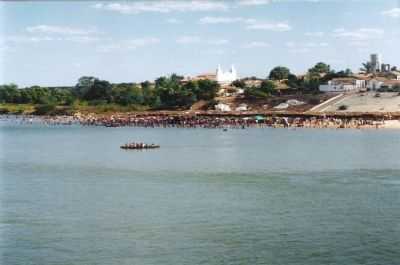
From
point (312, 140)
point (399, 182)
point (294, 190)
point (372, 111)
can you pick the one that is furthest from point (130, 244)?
point (372, 111)

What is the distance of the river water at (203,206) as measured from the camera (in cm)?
→ 2114

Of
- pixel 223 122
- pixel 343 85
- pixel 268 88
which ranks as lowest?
pixel 223 122

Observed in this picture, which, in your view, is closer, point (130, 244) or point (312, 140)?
point (130, 244)

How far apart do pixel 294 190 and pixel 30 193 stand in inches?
435

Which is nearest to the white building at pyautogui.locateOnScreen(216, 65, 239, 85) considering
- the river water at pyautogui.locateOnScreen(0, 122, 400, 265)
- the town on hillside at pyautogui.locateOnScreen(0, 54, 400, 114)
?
the town on hillside at pyautogui.locateOnScreen(0, 54, 400, 114)

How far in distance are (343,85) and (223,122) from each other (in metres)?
21.2

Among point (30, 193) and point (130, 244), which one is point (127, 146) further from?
point (130, 244)

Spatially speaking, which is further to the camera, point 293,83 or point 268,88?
point 293,83

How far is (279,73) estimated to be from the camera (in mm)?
125250

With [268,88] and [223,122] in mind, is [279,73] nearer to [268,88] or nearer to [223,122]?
[268,88]

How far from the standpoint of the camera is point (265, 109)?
91.9m

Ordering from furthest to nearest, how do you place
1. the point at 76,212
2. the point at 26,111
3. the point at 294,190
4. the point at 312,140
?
1. the point at 26,111
2. the point at 312,140
3. the point at 294,190
4. the point at 76,212

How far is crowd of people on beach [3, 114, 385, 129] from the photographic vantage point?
249 feet

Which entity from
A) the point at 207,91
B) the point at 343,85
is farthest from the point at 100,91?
the point at 343,85
